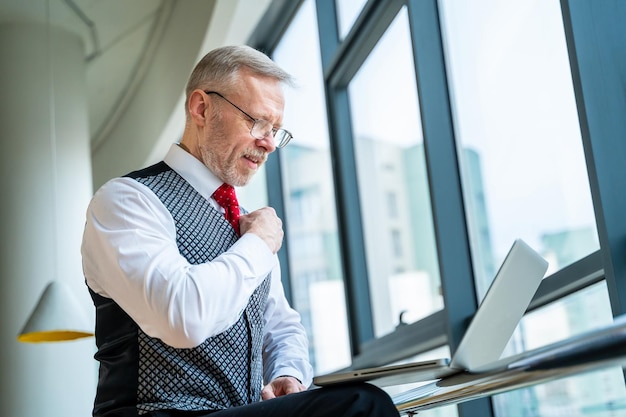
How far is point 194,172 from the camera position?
6.29 feet

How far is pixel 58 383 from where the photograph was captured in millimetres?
5523

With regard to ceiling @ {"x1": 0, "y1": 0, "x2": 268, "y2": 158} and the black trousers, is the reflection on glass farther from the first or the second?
ceiling @ {"x1": 0, "y1": 0, "x2": 268, "y2": 158}

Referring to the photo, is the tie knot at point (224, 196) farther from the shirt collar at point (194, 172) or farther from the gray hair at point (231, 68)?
the gray hair at point (231, 68)

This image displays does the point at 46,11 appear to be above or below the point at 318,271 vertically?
above

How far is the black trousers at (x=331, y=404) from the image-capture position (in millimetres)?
1374

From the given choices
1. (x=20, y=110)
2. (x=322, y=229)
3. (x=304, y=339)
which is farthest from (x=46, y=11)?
(x=304, y=339)

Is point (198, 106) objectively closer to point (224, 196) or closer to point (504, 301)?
point (224, 196)

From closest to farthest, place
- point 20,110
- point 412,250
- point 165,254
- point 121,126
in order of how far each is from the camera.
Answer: point 165,254, point 412,250, point 20,110, point 121,126

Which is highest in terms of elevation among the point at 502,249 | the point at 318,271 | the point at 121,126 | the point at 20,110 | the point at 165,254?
the point at 121,126

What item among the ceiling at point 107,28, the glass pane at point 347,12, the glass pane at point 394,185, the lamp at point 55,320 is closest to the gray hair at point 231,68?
the glass pane at point 394,185

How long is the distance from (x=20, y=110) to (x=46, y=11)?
2.37ft

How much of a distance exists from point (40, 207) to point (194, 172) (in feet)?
13.6

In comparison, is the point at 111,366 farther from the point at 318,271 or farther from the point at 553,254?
the point at 318,271

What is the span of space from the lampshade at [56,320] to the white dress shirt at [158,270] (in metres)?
3.06
